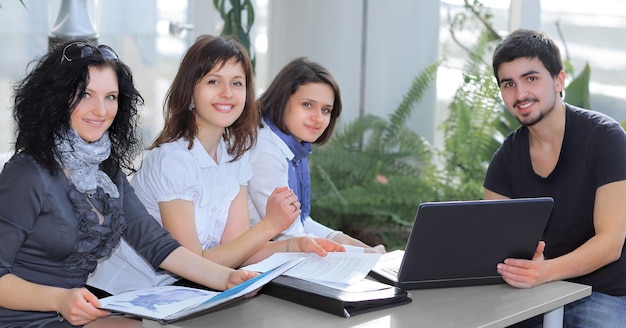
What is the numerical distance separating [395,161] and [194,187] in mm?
2558

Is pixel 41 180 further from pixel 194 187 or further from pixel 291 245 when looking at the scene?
pixel 291 245

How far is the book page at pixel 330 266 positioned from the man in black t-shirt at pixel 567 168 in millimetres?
612

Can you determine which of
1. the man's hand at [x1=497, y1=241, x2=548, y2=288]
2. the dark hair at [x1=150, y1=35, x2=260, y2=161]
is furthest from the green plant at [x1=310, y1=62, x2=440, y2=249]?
the man's hand at [x1=497, y1=241, x2=548, y2=288]

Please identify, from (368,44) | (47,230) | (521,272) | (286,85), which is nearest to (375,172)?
(368,44)

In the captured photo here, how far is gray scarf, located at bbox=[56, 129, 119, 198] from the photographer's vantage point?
2.15 metres

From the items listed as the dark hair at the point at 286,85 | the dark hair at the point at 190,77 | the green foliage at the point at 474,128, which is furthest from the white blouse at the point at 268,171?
the green foliage at the point at 474,128

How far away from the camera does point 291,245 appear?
257 centimetres

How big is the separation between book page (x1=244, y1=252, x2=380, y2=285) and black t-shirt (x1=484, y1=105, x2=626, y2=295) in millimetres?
683

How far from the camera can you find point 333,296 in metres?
2.03

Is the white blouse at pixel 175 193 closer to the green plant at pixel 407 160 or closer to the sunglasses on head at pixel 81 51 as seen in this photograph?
the sunglasses on head at pixel 81 51

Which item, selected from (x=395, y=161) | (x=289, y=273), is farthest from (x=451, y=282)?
(x=395, y=161)

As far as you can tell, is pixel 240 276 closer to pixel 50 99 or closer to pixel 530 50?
pixel 50 99

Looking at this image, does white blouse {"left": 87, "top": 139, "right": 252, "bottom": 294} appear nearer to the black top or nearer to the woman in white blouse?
the woman in white blouse

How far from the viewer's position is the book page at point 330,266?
2211mm
